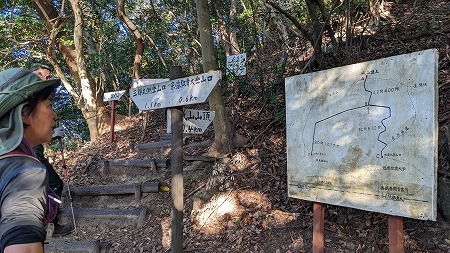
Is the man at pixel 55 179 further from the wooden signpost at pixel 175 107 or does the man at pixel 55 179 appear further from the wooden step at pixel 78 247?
the wooden signpost at pixel 175 107

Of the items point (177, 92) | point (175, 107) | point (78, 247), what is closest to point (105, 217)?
point (78, 247)

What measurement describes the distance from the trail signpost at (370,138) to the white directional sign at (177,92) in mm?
913

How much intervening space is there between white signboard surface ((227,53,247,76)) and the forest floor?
29.9 inches

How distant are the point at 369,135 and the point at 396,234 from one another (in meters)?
0.83

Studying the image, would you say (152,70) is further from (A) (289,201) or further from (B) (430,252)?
(B) (430,252)

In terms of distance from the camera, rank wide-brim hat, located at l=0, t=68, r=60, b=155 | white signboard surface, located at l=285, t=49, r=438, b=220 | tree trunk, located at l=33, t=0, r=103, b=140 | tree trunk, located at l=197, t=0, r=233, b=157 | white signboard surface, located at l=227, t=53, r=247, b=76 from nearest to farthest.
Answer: wide-brim hat, located at l=0, t=68, r=60, b=155 < white signboard surface, located at l=285, t=49, r=438, b=220 < tree trunk, located at l=197, t=0, r=233, b=157 < white signboard surface, located at l=227, t=53, r=247, b=76 < tree trunk, located at l=33, t=0, r=103, b=140

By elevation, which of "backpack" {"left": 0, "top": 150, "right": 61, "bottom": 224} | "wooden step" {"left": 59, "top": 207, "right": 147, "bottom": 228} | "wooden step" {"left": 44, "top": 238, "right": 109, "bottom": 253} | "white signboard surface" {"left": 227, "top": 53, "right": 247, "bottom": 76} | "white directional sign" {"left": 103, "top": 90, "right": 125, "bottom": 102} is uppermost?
"white signboard surface" {"left": 227, "top": 53, "right": 247, "bottom": 76}

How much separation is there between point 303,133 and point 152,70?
10704mm

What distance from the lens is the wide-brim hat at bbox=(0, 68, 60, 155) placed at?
1.25m

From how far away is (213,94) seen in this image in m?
5.09

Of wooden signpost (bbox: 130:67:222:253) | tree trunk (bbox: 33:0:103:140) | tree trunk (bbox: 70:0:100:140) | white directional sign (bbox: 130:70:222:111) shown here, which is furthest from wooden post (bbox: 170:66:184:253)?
tree trunk (bbox: 33:0:103:140)

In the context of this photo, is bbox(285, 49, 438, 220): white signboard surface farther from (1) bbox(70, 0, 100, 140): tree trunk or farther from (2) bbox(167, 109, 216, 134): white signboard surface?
(1) bbox(70, 0, 100, 140): tree trunk

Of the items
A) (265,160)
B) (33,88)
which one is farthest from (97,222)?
(33,88)

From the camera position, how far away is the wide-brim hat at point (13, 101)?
1248 mm
